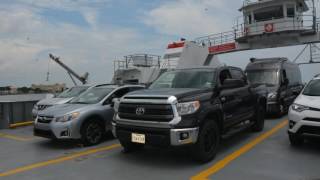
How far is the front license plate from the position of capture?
20.6ft

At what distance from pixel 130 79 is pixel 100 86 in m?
15.7

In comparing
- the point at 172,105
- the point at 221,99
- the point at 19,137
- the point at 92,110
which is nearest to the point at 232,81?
the point at 221,99

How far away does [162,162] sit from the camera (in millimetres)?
6688

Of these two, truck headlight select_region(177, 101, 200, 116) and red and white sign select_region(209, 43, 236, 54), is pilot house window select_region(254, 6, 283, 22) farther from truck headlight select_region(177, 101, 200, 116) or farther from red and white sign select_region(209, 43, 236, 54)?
truck headlight select_region(177, 101, 200, 116)

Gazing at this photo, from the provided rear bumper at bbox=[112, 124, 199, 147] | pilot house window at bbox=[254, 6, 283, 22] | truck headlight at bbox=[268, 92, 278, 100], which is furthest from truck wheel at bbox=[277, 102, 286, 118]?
pilot house window at bbox=[254, 6, 283, 22]

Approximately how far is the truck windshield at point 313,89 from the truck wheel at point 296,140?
42.1 inches

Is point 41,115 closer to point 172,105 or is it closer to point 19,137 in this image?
point 19,137

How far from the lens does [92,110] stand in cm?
873

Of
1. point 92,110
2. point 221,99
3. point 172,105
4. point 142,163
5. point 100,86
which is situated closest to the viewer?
point 172,105

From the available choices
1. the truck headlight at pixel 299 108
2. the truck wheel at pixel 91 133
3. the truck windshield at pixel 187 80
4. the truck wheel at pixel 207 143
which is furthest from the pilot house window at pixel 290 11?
the truck wheel at pixel 207 143

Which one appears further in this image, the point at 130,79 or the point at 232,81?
the point at 130,79

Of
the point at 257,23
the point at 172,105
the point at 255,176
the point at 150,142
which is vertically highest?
the point at 257,23

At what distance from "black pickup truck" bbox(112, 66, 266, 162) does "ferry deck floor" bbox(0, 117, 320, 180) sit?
41 centimetres

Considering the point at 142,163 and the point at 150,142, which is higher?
the point at 150,142
